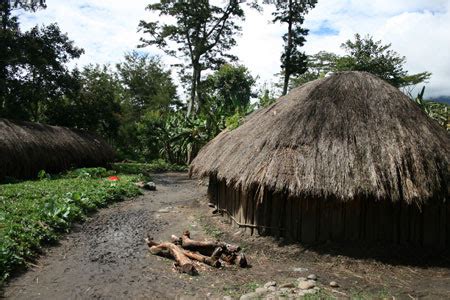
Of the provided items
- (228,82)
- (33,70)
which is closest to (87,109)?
(33,70)

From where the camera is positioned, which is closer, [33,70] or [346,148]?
[346,148]

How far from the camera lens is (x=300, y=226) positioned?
7594 mm

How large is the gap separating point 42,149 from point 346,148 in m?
12.4

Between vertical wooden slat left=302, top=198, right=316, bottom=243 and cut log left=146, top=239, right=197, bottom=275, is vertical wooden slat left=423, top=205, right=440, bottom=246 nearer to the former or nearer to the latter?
vertical wooden slat left=302, top=198, right=316, bottom=243

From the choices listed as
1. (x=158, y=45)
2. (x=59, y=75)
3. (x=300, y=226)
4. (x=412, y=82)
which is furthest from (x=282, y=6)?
(x=300, y=226)

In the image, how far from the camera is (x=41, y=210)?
825cm

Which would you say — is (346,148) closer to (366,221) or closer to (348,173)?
(348,173)

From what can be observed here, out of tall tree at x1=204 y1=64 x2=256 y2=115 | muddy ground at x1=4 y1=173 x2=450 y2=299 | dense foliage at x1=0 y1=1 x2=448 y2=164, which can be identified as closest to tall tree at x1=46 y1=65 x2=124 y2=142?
dense foliage at x1=0 y1=1 x2=448 y2=164

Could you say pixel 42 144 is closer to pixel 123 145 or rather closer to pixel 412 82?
pixel 123 145

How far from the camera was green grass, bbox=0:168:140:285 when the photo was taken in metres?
6.22

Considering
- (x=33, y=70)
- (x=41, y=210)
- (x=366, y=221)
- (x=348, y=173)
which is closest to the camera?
(x=348, y=173)

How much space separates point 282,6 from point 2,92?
17731 mm

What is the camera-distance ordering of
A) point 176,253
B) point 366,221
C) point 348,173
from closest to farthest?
point 176,253 → point 348,173 → point 366,221

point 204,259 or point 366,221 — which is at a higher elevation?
point 366,221
